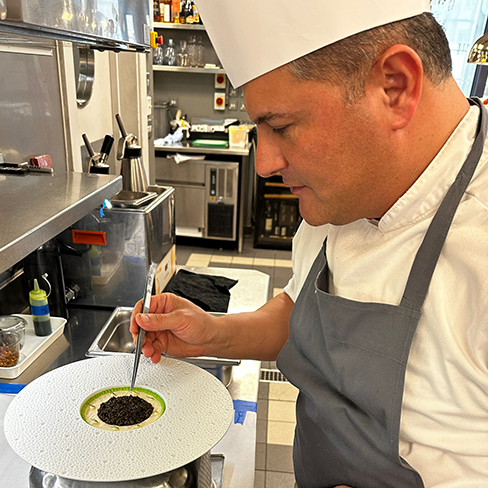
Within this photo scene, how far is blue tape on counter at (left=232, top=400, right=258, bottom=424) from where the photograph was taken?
1.17 metres

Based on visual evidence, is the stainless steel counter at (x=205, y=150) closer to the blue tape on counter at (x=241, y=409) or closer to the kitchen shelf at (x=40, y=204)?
the kitchen shelf at (x=40, y=204)

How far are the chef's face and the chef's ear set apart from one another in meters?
0.02

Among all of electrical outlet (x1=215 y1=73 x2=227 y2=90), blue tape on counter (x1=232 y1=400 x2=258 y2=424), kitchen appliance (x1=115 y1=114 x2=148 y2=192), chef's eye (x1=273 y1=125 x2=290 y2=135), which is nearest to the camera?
chef's eye (x1=273 y1=125 x2=290 y2=135)

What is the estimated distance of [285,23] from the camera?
2.33ft

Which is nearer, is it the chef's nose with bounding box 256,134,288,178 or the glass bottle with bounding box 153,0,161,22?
the chef's nose with bounding box 256,134,288,178

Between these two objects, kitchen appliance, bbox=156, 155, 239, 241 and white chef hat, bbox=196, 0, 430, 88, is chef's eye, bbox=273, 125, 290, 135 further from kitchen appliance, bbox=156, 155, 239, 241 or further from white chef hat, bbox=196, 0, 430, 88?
kitchen appliance, bbox=156, 155, 239, 241

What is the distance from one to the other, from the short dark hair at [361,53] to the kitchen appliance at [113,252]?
1.09m

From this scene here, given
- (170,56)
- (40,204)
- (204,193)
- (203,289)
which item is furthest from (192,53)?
(40,204)

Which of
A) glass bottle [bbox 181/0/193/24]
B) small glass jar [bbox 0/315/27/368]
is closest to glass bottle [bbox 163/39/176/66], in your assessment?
glass bottle [bbox 181/0/193/24]

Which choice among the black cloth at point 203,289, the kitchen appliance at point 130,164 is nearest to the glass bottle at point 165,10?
the kitchen appliance at point 130,164

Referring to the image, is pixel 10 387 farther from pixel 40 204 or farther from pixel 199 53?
pixel 199 53

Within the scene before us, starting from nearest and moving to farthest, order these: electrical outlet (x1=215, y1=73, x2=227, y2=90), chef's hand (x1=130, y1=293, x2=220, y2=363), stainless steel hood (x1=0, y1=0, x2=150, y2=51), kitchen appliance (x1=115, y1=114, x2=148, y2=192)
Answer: stainless steel hood (x1=0, y1=0, x2=150, y2=51)
chef's hand (x1=130, y1=293, x2=220, y2=363)
kitchen appliance (x1=115, y1=114, x2=148, y2=192)
electrical outlet (x1=215, y1=73, x2=227, y2=90)

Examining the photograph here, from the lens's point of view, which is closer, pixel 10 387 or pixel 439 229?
pixel 439 229

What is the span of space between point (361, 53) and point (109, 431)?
0.72 m
